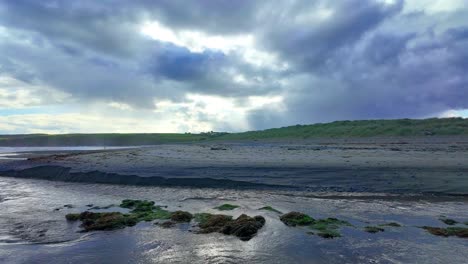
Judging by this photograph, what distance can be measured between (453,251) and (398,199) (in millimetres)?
6752

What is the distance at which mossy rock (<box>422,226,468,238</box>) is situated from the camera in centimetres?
969

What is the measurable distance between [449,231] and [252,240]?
6.19 meters

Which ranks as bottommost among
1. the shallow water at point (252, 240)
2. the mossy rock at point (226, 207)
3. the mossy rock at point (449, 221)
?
the shallow water at point (252, 240)

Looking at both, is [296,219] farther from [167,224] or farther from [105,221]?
[105,221]

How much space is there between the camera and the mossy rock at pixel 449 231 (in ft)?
31.8

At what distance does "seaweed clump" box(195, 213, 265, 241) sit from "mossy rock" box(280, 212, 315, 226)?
85 cm

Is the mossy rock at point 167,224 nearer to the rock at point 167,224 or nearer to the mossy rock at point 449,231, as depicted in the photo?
the rock at point 167,224

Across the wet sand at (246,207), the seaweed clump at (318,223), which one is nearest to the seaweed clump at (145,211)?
the wet sand at (246,207)

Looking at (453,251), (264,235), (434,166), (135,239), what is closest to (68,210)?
(135,239)

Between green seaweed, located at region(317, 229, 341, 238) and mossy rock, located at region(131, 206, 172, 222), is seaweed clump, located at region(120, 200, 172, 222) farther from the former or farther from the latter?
green seaweed, located at region(317, 229, 341, 238)

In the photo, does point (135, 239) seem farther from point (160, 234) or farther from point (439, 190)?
point (439, 190)

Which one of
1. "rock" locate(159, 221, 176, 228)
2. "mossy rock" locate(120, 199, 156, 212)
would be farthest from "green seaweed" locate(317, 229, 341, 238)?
"mossy rock" locate(120, 199, 156, 212)

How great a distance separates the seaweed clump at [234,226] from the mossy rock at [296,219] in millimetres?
849

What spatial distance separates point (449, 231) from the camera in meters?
9.97
